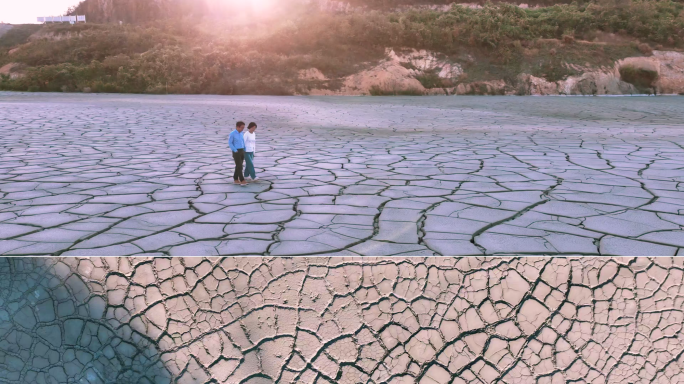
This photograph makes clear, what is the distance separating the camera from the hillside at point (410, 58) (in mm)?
18172

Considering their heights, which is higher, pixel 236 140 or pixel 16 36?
pixel 16 36

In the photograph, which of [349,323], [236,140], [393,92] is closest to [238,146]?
[236,140]

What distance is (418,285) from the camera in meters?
2.16

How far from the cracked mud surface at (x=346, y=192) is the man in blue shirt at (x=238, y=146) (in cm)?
14

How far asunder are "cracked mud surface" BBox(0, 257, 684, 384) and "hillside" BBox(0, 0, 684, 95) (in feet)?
51.7

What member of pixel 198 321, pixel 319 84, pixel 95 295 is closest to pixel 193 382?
pixel 198 321

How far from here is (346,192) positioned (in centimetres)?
396

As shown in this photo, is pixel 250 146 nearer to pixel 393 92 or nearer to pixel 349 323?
pixel 349 323

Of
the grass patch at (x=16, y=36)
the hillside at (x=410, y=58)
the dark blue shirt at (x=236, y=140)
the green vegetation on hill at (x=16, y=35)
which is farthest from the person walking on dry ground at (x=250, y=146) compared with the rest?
the green vegetation on hill at (x=16, y=35)

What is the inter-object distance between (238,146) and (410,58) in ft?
52.5

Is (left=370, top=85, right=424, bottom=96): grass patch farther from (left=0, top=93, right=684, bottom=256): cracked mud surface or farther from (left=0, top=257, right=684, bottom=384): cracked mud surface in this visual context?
(left=0, top=257, right=684, bottom=384): cracked mud surface

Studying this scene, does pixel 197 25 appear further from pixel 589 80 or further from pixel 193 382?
pixel 193 382

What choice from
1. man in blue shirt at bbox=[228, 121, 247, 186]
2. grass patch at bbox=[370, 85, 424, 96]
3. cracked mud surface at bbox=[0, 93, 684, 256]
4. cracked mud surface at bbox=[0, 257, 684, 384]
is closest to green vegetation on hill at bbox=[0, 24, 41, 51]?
grass patch at bbox=[370, 85, 424, 96]

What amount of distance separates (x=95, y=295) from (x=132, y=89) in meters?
17.9
